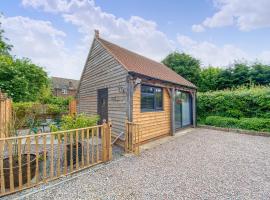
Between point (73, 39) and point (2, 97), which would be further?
point (73, 39)

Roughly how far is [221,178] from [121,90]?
167 inches

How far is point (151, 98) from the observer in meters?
7.07

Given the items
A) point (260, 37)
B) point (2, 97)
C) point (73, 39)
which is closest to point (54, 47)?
point (73, 39)

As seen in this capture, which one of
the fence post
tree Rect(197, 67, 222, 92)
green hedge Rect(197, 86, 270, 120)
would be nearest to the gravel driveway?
the fence post

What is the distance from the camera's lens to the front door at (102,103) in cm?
737

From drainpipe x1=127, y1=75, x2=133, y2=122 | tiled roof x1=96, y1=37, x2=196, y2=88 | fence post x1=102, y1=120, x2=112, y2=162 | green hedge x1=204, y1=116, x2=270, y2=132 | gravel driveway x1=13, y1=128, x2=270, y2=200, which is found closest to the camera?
gravel driveway x1=13, y1=128, x2=270, y2=200

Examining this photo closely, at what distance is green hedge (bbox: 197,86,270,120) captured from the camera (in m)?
9.16

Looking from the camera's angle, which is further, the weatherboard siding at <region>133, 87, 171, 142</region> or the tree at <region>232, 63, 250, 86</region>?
the tree at <region>232, 63, 250, 86</region>

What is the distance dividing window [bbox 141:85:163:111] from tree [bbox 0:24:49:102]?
1141 cm

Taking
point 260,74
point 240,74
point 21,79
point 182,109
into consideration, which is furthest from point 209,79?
point 21,79

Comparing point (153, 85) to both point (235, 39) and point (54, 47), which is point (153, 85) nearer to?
point (235, 39)

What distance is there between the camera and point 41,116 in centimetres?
1138

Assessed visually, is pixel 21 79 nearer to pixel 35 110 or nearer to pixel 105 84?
pixel 35 110

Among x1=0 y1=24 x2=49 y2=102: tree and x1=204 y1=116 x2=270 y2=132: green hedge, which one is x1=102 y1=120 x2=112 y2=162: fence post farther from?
x1=0 y1=24 x2=49 y2=102: tree
